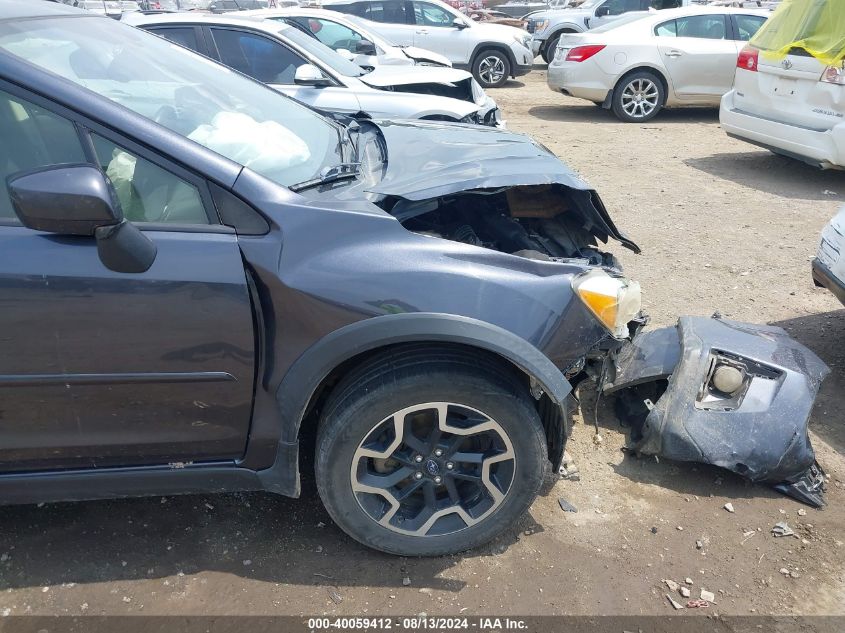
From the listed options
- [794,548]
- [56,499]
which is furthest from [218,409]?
[794,548]

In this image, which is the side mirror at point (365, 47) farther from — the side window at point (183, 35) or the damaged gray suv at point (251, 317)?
the damaged gray suv at point (251, 317)

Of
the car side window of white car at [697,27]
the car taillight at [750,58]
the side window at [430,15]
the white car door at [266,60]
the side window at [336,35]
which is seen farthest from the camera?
the side window at [430,15]

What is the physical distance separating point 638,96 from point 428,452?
9.01m

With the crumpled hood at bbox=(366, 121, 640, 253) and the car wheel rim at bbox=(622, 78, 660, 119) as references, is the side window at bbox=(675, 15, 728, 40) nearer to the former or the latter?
the car wheel rim at bbox=(622, 78, 660, 119)

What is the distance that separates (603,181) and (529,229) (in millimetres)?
4418

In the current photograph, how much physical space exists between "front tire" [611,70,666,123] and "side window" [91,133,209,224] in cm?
908

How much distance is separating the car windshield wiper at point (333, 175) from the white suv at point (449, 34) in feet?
36.2

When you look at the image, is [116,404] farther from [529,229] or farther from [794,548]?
[794,548]

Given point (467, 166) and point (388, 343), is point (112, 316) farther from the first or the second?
point (467, 166)

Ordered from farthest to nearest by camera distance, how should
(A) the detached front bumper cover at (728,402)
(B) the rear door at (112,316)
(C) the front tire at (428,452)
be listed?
1. (A) the detached front bumper cover at (728,402)
2. (C) the front tire at (428,452)
3. (B) the rear door at (112,316)

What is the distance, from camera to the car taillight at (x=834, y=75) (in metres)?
5.88

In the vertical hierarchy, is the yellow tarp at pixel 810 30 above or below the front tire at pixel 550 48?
above

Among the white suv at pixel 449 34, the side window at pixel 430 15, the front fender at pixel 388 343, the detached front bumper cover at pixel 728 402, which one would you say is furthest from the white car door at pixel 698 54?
the front fender at pixel 388 343

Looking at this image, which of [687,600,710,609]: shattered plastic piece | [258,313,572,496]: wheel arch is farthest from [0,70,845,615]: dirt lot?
[258,313,572,496]: wheel arch
